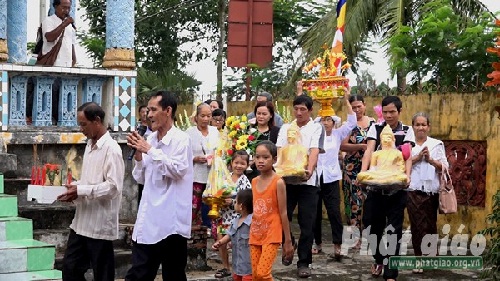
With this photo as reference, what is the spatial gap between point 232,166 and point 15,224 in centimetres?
208

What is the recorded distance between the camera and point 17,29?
11.9 metres

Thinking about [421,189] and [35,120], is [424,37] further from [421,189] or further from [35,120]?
[35,120]

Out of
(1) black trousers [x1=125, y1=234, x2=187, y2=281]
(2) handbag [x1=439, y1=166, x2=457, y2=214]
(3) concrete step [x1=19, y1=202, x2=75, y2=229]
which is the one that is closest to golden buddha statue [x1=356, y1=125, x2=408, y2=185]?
(2) handbag [x1=439, y1=166, x2=457, y2=214]

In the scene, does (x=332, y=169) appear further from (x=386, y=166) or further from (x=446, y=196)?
(x=386, y=166)

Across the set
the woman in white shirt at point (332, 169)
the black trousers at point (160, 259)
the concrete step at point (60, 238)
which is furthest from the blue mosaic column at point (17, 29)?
the black trousers at point (160, 259)

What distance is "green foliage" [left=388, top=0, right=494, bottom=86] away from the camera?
12680 millimetres

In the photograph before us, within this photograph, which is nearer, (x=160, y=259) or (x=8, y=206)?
(x=160, y=259)

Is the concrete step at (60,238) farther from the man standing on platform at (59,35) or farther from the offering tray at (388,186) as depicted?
the offering tray at (388,186)

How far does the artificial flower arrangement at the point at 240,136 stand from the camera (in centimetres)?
Answer: 853

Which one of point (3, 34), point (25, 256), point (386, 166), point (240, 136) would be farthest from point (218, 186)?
point (3, 34)

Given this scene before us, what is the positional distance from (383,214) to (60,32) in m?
4.21

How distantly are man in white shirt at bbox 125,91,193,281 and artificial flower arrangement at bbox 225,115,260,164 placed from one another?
2250mm

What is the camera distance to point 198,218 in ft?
29.8

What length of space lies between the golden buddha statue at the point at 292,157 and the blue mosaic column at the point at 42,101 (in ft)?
9.10
